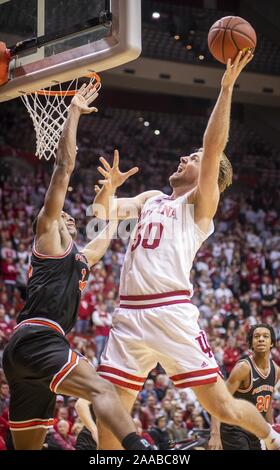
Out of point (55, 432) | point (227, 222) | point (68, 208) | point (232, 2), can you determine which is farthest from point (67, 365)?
point (232, 2)

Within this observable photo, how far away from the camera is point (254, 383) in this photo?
22.3 feet

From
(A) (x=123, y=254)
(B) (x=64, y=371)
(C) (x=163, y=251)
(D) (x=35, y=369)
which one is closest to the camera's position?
(B) (x=64, y=371)

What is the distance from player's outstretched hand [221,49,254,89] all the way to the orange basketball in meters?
0.05

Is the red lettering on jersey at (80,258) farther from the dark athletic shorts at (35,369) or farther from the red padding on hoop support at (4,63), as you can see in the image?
the red padding on hoop support at (4,63)

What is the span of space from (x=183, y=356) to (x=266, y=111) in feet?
57.0

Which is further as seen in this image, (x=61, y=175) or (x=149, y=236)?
(x=149, y=236)

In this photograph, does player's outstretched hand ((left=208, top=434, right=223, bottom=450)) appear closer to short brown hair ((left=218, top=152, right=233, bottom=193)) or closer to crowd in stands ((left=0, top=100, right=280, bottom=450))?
short brown hair ((left=218, top=152, right=233, bottom=193))

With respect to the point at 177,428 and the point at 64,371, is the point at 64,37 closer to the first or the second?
the point at 64,371

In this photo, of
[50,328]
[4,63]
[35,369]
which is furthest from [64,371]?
[4,63]

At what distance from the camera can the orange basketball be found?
5.45 m

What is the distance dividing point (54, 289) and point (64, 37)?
2.10 metres

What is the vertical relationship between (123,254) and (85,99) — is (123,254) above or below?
below

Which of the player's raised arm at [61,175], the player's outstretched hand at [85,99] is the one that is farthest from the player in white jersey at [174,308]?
the player's outstretched hand at [85,99]

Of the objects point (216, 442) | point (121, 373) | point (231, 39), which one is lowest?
point (216, 442)
